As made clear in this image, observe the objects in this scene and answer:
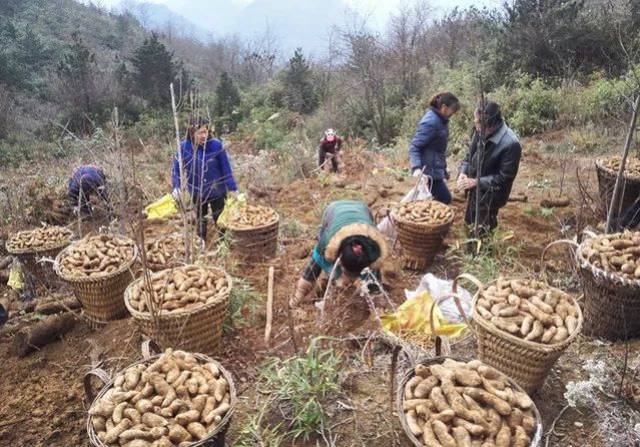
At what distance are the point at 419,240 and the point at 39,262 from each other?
404 cm

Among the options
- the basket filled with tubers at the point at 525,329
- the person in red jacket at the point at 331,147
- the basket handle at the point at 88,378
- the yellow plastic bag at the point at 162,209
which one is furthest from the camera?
the person in red jacket at the point at 331,147

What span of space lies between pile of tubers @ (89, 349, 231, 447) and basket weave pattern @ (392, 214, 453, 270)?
2460mm

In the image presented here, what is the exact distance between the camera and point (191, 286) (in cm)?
312

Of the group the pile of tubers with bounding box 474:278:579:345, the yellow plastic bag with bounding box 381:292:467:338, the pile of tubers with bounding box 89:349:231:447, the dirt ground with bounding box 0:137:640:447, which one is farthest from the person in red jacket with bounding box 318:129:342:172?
the pile of tubers with bounding box 89:349:231:447

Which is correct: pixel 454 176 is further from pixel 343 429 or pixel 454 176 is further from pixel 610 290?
pixel 343 429

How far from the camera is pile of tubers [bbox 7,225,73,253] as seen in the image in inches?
198

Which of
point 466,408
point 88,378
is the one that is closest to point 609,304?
point 466,408

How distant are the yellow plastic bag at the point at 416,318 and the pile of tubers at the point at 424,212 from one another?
97cm

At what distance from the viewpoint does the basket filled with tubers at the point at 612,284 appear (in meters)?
2.69

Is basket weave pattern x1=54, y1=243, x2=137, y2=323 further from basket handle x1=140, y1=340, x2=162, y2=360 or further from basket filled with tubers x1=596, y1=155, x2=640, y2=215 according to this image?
basket filled with tubers x1=596, y1=155, x2=640, y2=215

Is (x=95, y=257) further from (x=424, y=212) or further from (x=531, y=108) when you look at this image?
(x=531, y=108)

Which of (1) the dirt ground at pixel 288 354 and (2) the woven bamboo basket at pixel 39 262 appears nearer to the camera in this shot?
(1) the dirt ground at pixel 288 354

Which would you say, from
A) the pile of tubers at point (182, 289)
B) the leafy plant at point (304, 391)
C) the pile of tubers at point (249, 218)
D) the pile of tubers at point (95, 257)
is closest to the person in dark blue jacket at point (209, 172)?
the pile of tubers at point (249, 218)

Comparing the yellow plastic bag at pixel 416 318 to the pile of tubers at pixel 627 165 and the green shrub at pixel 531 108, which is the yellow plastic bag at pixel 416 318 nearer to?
the pile of tubers at pixel 627 165
